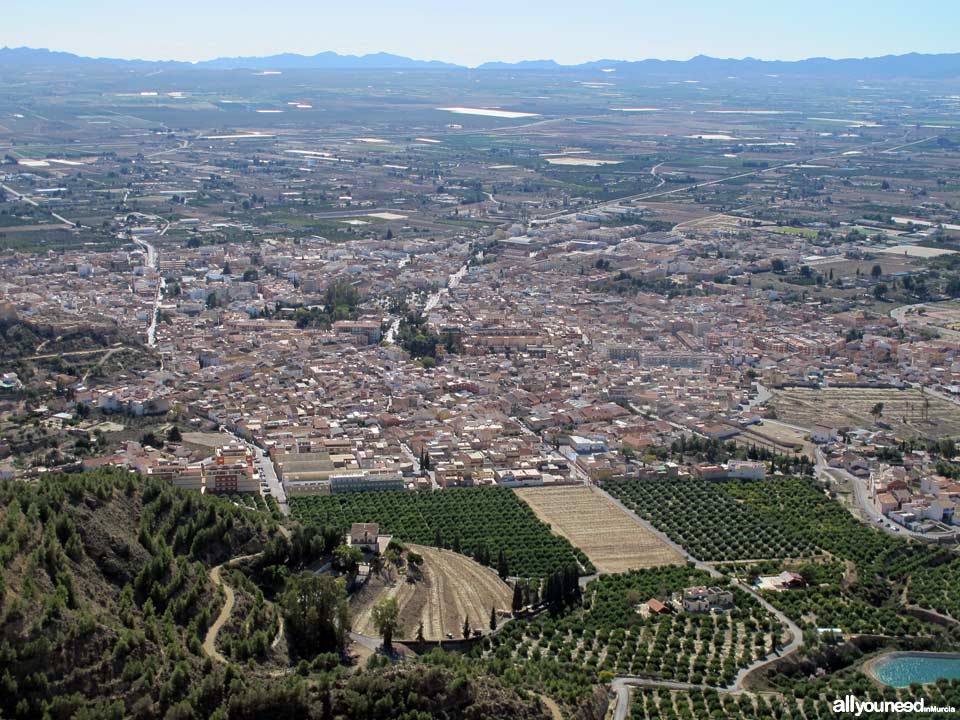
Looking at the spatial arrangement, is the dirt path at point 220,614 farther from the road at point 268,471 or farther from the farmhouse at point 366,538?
the road at point 268,471

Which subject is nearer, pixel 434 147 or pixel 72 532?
pixel 72 532

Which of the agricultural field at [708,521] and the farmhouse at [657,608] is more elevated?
the farmhouse at [657,608]

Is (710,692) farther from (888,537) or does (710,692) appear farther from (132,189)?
(132,189)

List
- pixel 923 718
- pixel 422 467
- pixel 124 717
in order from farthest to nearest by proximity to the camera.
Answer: pixel 422 467
pixel 923 718
pixel 124 717

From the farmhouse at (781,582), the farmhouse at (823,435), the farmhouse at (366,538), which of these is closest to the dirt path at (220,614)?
the farmhouse at (366,538)

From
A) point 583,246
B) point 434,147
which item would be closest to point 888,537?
point 583,246

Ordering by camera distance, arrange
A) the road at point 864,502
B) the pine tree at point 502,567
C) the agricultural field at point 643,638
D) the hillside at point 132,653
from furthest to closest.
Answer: the road at point 864,502 < the pine tree at point 502,567 < the agricultural field at point 643,638 < the hillside at point 132,653

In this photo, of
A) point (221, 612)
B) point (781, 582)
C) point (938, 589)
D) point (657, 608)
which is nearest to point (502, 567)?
point (657, 608)

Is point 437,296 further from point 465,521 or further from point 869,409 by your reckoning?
point 465,521
